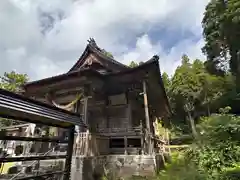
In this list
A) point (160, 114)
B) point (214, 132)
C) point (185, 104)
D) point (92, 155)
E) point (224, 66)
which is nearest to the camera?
point (92, 155)

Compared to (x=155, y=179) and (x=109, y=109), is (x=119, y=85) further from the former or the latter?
(x=155, y=179)

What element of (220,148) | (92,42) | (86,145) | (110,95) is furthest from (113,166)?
(92,42)

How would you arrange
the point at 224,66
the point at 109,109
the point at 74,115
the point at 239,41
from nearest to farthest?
the point at 74,115 < the point at 109,109 < the point at 239,41 < the point at 224,66

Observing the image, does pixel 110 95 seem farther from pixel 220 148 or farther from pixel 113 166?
pixel 220 148

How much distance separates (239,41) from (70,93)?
73.0 ft

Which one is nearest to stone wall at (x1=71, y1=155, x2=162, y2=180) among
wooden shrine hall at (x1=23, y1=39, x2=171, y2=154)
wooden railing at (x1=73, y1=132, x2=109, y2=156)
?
wooden railing at (x1=73, y1=132, x2=109, y2=156)

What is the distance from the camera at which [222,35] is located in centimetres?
2472

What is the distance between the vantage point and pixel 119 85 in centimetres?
1257

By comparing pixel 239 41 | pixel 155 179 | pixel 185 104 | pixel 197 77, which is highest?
pixel 239 41

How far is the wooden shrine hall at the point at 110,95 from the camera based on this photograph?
10285 mm

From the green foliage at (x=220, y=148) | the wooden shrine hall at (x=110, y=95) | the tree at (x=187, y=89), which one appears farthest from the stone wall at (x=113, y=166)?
the tree at (x=187, y=89)

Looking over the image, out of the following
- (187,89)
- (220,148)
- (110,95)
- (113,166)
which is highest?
(187,89)

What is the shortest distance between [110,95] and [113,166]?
5.36 meters

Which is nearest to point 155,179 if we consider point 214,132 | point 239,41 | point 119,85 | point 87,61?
point 214,132
